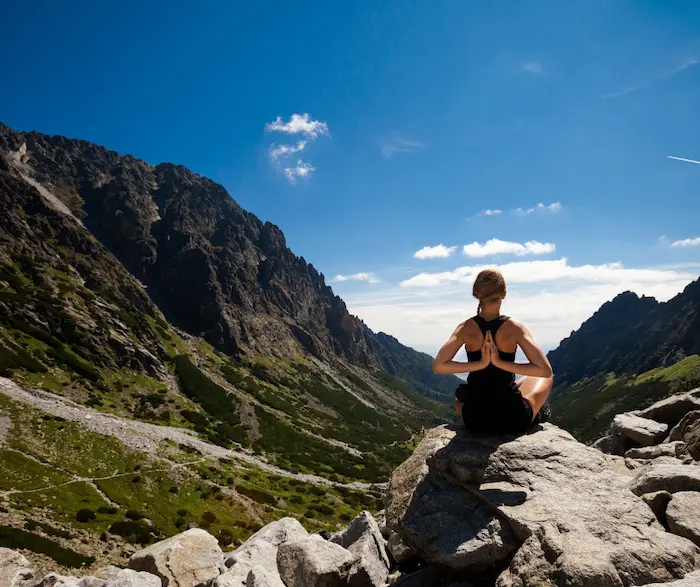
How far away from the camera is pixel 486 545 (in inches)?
289

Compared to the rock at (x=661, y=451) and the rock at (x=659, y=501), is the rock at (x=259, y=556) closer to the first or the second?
the rock at (x=659, y=501)

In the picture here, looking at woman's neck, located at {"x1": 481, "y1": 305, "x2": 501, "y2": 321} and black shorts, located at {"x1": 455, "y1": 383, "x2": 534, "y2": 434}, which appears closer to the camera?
woman's neck, located at {"x1": 481, "y1": 305, "x2": 501, "y2": 321}

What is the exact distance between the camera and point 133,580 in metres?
11.7

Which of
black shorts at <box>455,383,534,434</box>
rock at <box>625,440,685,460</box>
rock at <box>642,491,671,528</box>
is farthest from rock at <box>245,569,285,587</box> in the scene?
rock at <box>625,440,685,460</box>

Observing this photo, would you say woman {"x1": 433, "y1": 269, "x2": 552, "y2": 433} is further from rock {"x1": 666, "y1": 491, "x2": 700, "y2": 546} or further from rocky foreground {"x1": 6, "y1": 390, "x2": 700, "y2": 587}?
rock {"x1": 666, "y1": 491, "x2": 700, "y2": 546}

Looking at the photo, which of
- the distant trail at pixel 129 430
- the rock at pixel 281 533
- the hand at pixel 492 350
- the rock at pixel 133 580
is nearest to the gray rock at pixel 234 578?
the rock at pixel 133 580

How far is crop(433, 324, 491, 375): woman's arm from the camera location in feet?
29.6

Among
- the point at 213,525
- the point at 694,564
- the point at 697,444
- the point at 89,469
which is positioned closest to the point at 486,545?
the point at 694,564

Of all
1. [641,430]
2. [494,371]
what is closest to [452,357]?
[494,371]

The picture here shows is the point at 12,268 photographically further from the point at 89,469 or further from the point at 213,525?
the point at 213,525

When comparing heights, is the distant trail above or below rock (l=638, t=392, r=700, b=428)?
below

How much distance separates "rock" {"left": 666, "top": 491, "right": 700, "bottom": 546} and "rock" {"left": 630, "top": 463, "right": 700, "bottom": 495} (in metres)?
0.99

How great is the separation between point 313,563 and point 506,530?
211 inches

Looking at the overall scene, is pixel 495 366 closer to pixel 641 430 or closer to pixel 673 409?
pixel 641 430
